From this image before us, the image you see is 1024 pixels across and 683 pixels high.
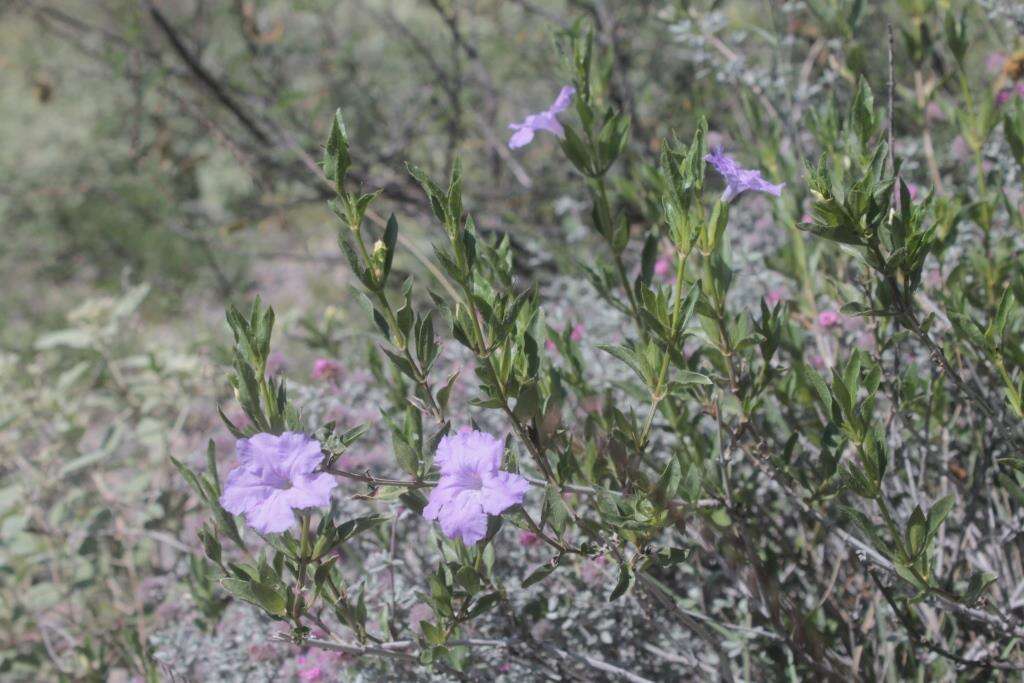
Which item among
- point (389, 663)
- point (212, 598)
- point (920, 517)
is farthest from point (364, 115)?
point (920, 517)

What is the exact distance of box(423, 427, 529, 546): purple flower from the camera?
1.09 m

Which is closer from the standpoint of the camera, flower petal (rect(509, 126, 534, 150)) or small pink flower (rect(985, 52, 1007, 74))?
flower petal (rect(509, 126, 534, 150))

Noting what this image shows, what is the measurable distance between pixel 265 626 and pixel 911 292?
4.31ft

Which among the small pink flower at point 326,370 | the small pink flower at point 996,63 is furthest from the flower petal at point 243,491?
the small pink flower at point 996,63

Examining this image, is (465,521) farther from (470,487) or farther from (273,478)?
(273,478)

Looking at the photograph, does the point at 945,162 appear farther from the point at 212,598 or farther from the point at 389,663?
the point at 212,598

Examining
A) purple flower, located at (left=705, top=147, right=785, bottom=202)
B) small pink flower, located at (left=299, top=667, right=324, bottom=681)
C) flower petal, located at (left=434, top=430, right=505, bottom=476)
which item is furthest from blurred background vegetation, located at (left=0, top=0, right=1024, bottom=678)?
flower petal, located at (left=434, top=430, right=505, bottom=476)

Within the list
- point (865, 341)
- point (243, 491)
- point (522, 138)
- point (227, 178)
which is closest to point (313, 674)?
point (243, 491)

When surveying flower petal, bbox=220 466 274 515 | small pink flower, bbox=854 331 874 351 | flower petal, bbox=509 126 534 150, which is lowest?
→ small pink flower, bbox=854 331 874 351

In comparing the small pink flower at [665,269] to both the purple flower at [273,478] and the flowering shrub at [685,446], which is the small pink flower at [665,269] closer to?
the flowering shrub at [685,446]

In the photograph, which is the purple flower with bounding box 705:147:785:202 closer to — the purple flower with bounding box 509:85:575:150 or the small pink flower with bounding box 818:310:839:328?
the purple flower with bounding box 509:85:575:150

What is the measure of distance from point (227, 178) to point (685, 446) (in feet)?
18.4

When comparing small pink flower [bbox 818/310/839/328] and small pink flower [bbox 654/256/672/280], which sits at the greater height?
small pink flower [bbox 818/310/839/328]

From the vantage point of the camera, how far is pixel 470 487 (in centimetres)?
114
